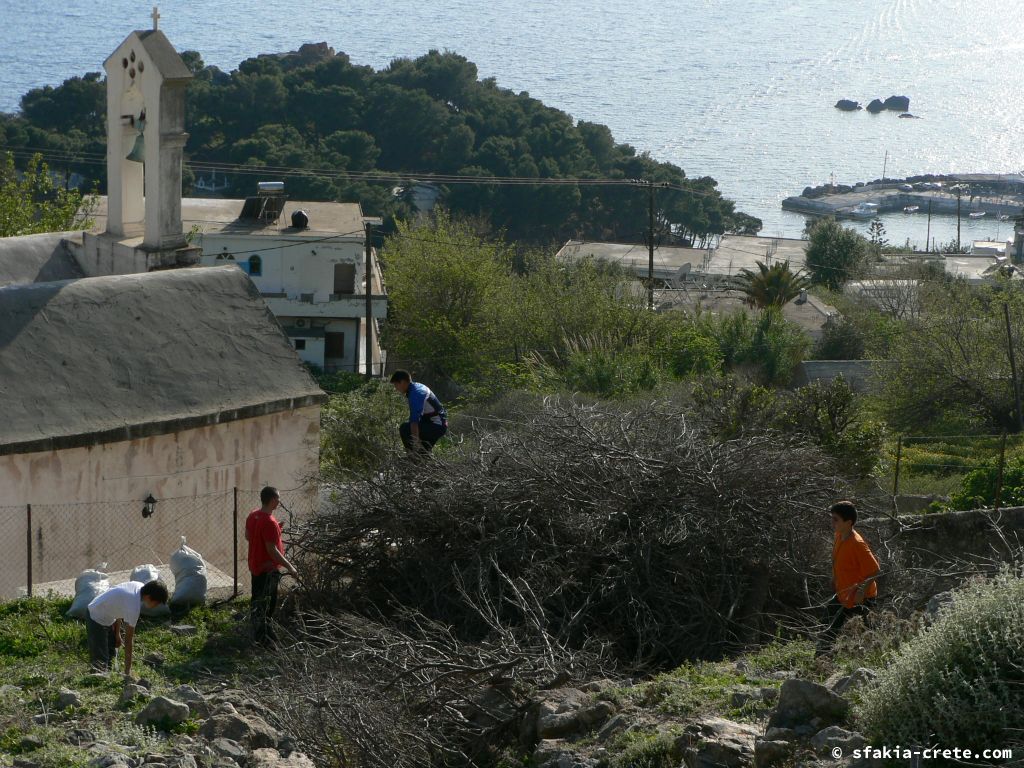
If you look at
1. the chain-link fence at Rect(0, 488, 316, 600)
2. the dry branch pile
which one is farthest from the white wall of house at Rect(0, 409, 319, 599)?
the dry branch pile

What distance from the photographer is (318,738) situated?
6844 millimetres

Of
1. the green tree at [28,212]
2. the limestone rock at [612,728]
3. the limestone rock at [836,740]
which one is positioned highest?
the green tree at [28,212]

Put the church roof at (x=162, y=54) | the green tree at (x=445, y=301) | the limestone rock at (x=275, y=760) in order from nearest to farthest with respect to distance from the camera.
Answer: the limestone rock at (x=275, y=760), the church roof at (x=162, y=54), the green tree at (x=445, y=301)

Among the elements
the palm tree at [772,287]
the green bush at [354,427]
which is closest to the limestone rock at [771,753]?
the green bush at [354,427]

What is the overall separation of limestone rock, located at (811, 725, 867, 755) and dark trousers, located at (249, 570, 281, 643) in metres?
4.42

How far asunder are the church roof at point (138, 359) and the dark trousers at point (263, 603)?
8.90ft

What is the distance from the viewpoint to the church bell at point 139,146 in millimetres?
13328

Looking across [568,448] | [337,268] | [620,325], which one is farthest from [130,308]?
[337,268]

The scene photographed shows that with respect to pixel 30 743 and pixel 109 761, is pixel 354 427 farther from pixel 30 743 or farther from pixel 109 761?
pixel 109 761

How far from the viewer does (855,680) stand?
20.8ft

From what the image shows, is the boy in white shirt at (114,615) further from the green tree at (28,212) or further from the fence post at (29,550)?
the green tree at (28,212)

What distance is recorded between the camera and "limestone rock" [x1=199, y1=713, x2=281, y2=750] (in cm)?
680

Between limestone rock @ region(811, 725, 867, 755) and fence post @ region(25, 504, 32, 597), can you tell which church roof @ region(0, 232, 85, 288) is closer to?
fence post @ region(25, 504, 32, 597)

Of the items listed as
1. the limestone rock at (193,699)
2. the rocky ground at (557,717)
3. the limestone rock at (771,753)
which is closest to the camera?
the limestone rock at (771,753)
